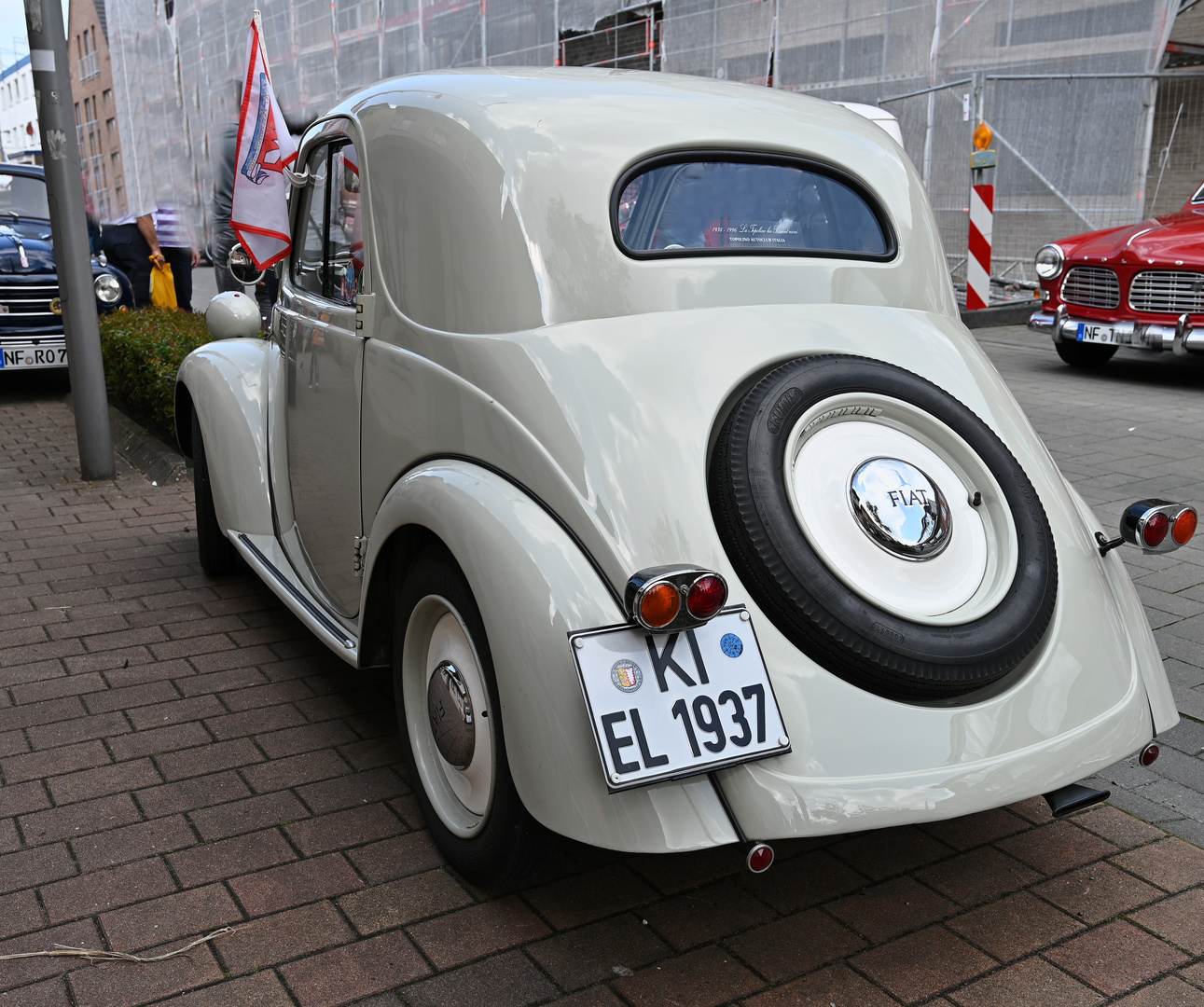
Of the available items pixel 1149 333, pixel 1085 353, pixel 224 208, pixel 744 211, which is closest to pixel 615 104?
pixel 744 211

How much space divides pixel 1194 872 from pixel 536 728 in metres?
1.66

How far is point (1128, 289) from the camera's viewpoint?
896 centimetres

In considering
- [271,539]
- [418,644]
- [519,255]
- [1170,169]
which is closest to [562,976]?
[418,644]

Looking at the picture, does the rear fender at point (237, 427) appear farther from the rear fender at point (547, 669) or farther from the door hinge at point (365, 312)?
the rear fender at point (547, 669)

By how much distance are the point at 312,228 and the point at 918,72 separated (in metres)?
12.6

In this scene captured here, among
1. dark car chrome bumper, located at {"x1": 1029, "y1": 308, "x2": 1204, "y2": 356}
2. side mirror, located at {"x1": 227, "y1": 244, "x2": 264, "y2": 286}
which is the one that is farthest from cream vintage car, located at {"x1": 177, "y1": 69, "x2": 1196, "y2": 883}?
dark car chrome bumper, located at {"x1": 1029, "y1": 308, "x2": 1204, "y2": 356}

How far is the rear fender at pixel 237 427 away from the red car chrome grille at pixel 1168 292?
716 centimetres

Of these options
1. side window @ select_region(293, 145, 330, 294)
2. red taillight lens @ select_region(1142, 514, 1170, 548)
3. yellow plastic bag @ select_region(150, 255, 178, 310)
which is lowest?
yellow plastic bag @ select_region(150, 255, 178, 310)

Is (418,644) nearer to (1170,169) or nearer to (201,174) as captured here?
(1170,169)

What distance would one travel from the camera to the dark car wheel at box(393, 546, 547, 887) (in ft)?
7.99

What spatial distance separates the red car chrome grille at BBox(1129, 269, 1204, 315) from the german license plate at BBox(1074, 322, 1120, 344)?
26cm

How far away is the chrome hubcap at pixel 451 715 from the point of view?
259 cm

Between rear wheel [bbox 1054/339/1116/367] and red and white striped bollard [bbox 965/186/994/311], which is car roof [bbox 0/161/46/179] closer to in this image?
red and white striped bollard [bbox 965/186/994/311]

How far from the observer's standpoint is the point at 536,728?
87.3 inches
